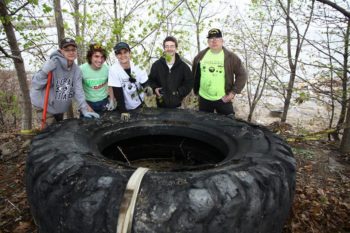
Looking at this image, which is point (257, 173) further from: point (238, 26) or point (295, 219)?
point (238, 26)

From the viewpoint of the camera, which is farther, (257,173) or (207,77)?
(207,77)

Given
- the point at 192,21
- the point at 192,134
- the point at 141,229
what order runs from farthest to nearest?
the point at 192,21 < the point at 192,134 < the point at 141,229

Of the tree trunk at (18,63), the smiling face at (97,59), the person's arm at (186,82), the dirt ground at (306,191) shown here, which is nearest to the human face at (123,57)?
the smiling face at (97,59)

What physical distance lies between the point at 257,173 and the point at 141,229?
82cm

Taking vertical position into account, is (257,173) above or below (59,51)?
below

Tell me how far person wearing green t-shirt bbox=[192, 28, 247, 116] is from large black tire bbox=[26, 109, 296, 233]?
1.83 m

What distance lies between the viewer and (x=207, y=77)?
455cm

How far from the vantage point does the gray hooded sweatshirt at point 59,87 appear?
3.45 meters

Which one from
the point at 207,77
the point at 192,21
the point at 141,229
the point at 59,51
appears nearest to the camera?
the point at 141,229

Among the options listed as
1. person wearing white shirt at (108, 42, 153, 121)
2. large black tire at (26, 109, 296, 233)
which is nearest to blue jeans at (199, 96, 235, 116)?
person wearing white shirt at (108, 42, 153, 121)

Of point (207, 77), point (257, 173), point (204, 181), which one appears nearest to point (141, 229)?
point (204, 181)

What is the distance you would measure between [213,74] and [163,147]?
1.60 meters

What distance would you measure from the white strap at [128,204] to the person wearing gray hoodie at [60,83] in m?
1.70

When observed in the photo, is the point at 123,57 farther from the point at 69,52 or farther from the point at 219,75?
the point at 219,75
